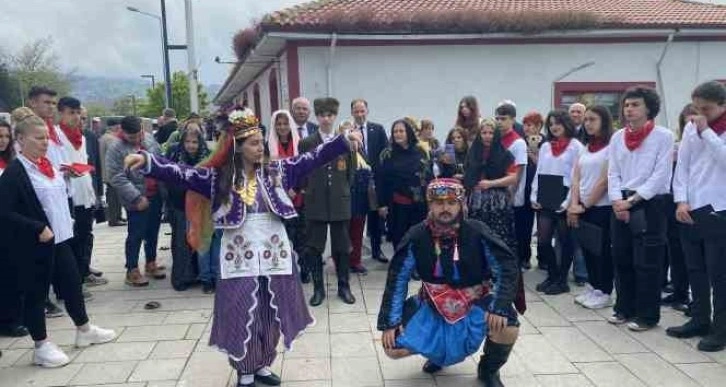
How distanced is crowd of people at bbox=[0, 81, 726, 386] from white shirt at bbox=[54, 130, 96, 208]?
0.06 ft

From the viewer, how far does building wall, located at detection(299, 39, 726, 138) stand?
11.1 metres

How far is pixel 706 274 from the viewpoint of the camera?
4574 mm

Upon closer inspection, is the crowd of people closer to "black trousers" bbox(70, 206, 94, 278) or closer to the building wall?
"black trousers" bbox(70, 206, 94, 278)

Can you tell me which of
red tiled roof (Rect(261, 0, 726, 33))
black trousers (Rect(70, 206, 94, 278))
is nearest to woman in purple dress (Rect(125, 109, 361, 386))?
black trousers (Rect(70, 206, 94, 278))

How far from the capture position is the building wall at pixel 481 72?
1113 centimetres

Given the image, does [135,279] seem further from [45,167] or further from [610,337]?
[610,337]

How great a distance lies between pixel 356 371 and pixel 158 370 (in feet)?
4.57

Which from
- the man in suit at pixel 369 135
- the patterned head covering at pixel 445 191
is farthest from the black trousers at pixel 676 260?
the man in suit at pixel 369 135

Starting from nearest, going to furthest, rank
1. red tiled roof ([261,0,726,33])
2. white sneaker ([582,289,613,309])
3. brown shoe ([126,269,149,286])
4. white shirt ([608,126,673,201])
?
white shirt ([608,126,673,201]) → white sneaker ([582,289,613,309]) → brown shoe ([126,269,149,286]) → red tiled roof ([261,0,726,33])

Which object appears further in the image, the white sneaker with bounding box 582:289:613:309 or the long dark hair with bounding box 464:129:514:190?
the long dark hair with bounding box 464:129:514:190

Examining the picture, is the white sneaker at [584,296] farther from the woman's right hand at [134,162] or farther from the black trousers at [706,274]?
the woman's right hand at [134,162]

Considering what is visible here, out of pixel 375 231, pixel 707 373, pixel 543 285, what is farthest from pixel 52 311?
pixel 707 373

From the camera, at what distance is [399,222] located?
22.2 feet

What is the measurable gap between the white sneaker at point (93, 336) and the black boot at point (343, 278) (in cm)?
202
